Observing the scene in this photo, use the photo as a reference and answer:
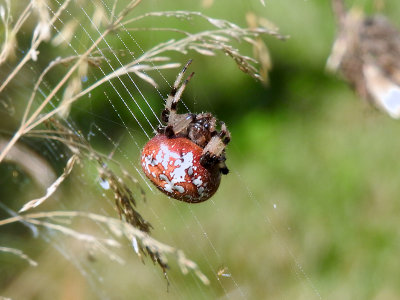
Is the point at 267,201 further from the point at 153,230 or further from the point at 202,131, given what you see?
the point at 202,131

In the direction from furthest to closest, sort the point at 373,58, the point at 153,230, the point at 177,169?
1. the point at 153,230
2. the point at 373,58
3. the point at 177,169

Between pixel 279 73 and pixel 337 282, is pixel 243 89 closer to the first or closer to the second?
→ pixel 279 73

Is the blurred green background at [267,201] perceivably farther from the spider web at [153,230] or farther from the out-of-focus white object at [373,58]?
the out-of-focus white object at [373,58]

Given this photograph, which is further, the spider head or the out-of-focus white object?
the out-of-focus white object

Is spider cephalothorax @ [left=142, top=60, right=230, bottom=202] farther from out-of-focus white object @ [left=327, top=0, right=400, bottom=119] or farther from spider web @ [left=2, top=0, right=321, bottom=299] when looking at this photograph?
spider web @ [left=2, top=0, right=321, bottom=299]

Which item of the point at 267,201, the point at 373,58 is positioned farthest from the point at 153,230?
the point at 373,58

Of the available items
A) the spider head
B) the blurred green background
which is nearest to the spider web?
the blurred green background
